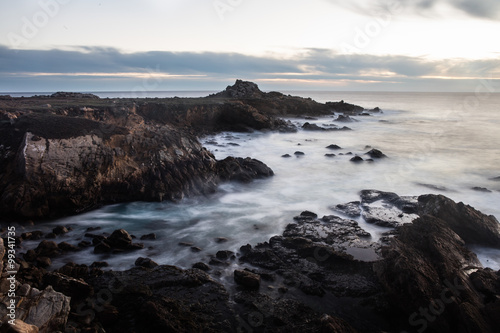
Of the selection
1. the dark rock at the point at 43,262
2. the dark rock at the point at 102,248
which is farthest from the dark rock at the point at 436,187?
the dark rock at the point at 43,262

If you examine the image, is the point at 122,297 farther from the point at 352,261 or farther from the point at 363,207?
the point at 363,207

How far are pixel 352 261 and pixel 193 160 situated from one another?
9197 millimetres

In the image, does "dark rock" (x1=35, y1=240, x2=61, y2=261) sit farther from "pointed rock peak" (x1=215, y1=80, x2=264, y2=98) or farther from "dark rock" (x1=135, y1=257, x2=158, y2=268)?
"pointed rock peak" (x1=215, y1=80, x2=264, y2=98)

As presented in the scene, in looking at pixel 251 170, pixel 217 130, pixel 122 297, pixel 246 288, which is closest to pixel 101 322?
pixel 122 297

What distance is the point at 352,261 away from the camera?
323 inches

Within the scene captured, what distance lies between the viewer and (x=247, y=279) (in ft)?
24.3

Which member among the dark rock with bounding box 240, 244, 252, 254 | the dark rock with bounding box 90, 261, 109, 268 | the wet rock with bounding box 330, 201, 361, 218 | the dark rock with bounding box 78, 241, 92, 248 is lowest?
the dark rock with bounding box 78, 241, 92, 248

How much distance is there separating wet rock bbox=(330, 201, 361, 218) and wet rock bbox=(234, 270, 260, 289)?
5.62 m

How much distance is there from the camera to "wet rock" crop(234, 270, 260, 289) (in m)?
7.36

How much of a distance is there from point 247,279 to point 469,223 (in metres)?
6.97

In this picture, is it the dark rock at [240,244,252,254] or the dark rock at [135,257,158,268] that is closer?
the dark rock at [135,257,158,268]

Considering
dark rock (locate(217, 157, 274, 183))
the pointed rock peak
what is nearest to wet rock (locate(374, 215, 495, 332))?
dark rock (locate(217, 157, 274, 183))

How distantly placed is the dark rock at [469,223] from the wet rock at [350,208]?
2463 mm

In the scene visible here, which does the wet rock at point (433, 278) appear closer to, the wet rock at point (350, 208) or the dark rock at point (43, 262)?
the wet rock at point (350, 208)
